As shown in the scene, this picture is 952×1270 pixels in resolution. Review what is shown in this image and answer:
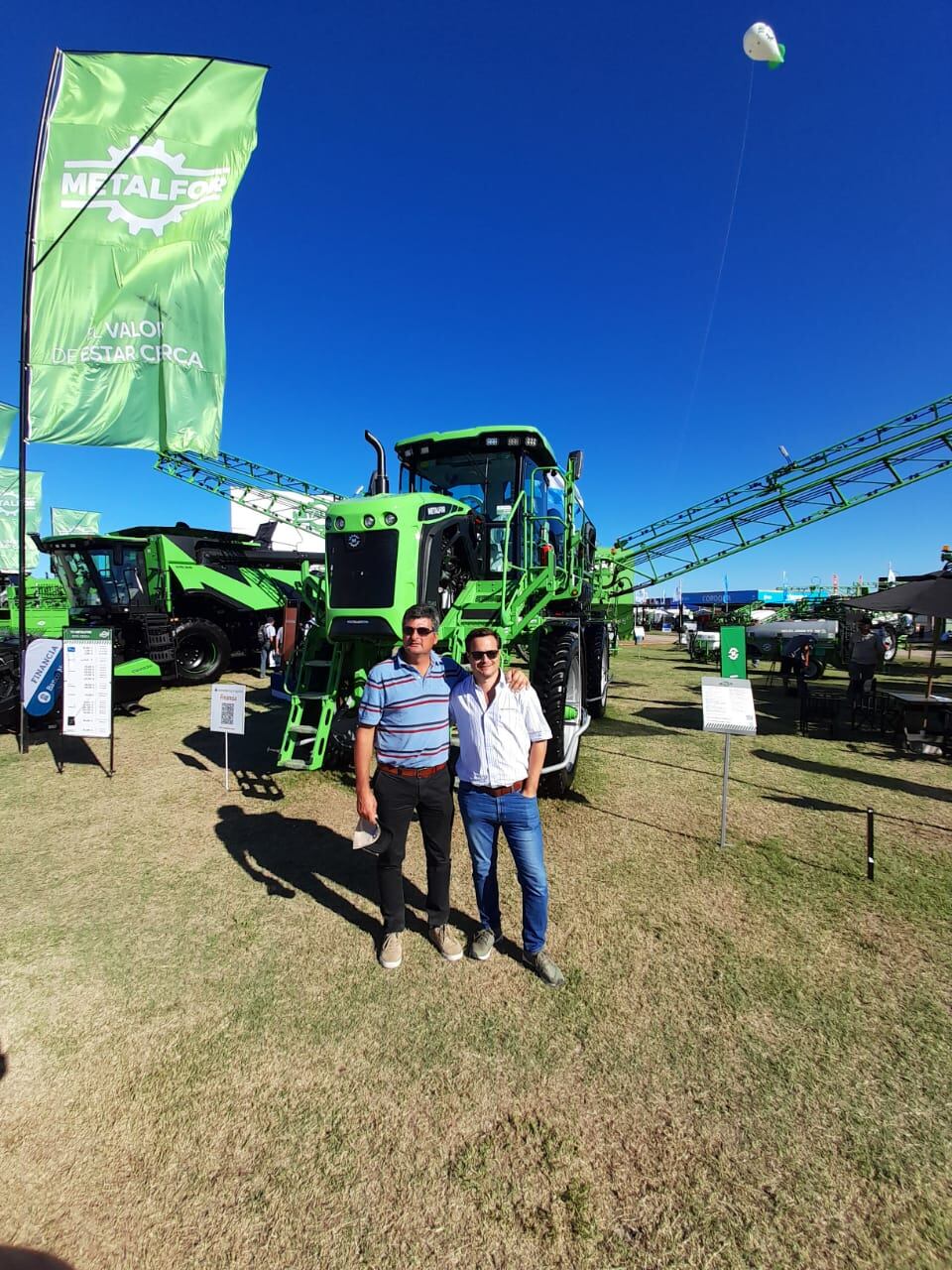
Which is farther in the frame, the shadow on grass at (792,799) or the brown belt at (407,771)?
the shadow on grass at (792,799)

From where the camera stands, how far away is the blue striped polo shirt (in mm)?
2709

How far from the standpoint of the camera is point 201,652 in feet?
39.4

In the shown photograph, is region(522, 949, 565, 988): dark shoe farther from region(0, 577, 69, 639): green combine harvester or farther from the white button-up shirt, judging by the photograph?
region(0, 577, 69, 639): green combine harvester

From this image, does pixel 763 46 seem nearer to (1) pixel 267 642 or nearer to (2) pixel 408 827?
(2) pixel 408 827

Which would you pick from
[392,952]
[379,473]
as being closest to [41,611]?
[379,473]

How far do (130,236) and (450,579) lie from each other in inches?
190

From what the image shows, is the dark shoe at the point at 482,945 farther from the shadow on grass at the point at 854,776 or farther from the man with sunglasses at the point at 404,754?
the shadow on grass at the point at 854,776

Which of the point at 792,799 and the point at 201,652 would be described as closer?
the point at 792,799

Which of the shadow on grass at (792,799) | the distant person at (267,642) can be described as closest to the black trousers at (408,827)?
the shadow on grass at (792,799)

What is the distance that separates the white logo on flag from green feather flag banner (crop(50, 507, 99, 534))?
1035 inches

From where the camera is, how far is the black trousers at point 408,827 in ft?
9.04

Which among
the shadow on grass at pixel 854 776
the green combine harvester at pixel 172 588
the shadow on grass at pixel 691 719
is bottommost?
the shadow on grass at pixel 854 776

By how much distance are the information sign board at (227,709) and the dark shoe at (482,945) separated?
322 cm

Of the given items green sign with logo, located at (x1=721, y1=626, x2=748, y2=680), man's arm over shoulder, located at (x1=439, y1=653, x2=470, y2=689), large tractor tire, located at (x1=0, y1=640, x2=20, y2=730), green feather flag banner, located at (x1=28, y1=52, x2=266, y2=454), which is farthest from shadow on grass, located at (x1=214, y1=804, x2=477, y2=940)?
large tractor tire, located at (x1=0, y1=640, x2=20, y2=730)
